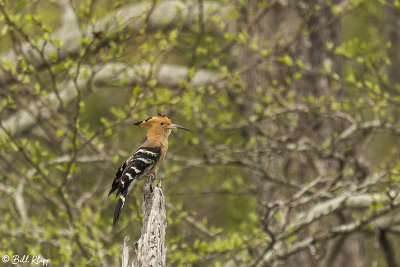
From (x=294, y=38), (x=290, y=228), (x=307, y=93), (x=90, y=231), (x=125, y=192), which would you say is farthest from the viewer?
(x=307, y=93)

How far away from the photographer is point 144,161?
683 cm

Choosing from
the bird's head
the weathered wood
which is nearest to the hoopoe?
the bird's head

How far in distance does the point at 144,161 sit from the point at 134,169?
201mm

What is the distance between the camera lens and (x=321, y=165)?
10.0 meters

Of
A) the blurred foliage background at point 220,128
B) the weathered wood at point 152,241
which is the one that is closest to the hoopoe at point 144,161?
the blurred foliage background at point 220,128

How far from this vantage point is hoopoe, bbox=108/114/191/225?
21.6 feet

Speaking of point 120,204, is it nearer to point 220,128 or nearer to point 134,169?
point 134,169

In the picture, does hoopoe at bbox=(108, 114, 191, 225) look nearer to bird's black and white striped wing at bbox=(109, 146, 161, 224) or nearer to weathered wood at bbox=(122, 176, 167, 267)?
bird's black and white striped wing at bbox=(109, 146, 161, 224)

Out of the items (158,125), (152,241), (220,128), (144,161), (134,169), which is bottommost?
(152,241)

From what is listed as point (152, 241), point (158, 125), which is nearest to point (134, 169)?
point (158, 125)

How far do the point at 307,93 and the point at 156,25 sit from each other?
2.90 meters

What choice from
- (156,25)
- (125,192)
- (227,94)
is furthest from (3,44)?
(125,192)

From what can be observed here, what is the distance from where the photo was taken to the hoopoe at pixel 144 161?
21.6 feet

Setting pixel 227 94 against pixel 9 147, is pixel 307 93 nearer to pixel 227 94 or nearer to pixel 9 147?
pixel 227 94
